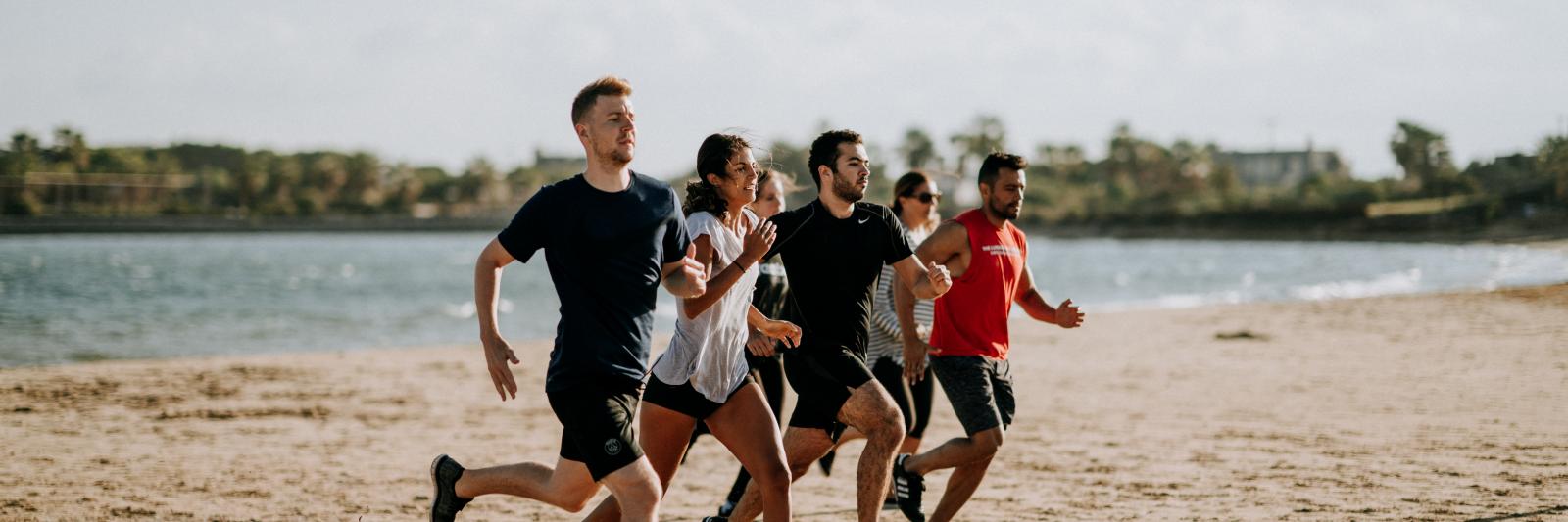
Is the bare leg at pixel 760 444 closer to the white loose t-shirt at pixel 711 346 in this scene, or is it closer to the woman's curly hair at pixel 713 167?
the white loose t-shirt at pixel 711 346

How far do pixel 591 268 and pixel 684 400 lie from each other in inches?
31.5

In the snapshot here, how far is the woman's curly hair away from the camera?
16.5 ft

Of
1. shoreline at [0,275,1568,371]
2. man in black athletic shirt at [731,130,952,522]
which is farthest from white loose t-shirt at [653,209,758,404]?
shoreline at [0,275,1568,371]

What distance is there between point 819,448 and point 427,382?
9.74m

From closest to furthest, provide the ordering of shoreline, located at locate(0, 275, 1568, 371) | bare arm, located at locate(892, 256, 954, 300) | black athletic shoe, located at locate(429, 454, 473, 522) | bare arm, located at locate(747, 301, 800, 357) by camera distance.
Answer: black athletic shoe, located at locate(429, 454, 473, 522)
bare arm, located at locate(747, 301, 800, 357)
bare arm, located at locate(892, 256, 954, 300)
shoreline, located at locate(0, 275, 1568, 371)

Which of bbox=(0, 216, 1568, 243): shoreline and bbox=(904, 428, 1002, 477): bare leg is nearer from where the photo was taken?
bbox=(904, 428, 1002, 477): bare leg

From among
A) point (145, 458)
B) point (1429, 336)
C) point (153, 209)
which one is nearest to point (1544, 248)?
point (1429, 336)

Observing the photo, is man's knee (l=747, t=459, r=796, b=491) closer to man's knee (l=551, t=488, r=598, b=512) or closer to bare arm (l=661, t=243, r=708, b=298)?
man's knee (l=551, t=488, r=598, b=512)

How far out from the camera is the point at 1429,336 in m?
18.1

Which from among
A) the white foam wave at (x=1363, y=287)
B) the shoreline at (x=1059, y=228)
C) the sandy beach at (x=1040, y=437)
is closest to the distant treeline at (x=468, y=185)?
the shoreline at (x=1059, y=228)

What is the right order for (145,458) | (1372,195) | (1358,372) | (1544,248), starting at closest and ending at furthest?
(145,458) → (1358,372) → (1544,248) → (1372,195)

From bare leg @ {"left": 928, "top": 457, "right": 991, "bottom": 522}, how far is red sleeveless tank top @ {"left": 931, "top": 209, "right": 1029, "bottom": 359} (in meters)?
0.53

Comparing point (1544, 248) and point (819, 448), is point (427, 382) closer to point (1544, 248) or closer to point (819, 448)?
point (819, 448)

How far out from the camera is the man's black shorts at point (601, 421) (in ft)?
14.1
